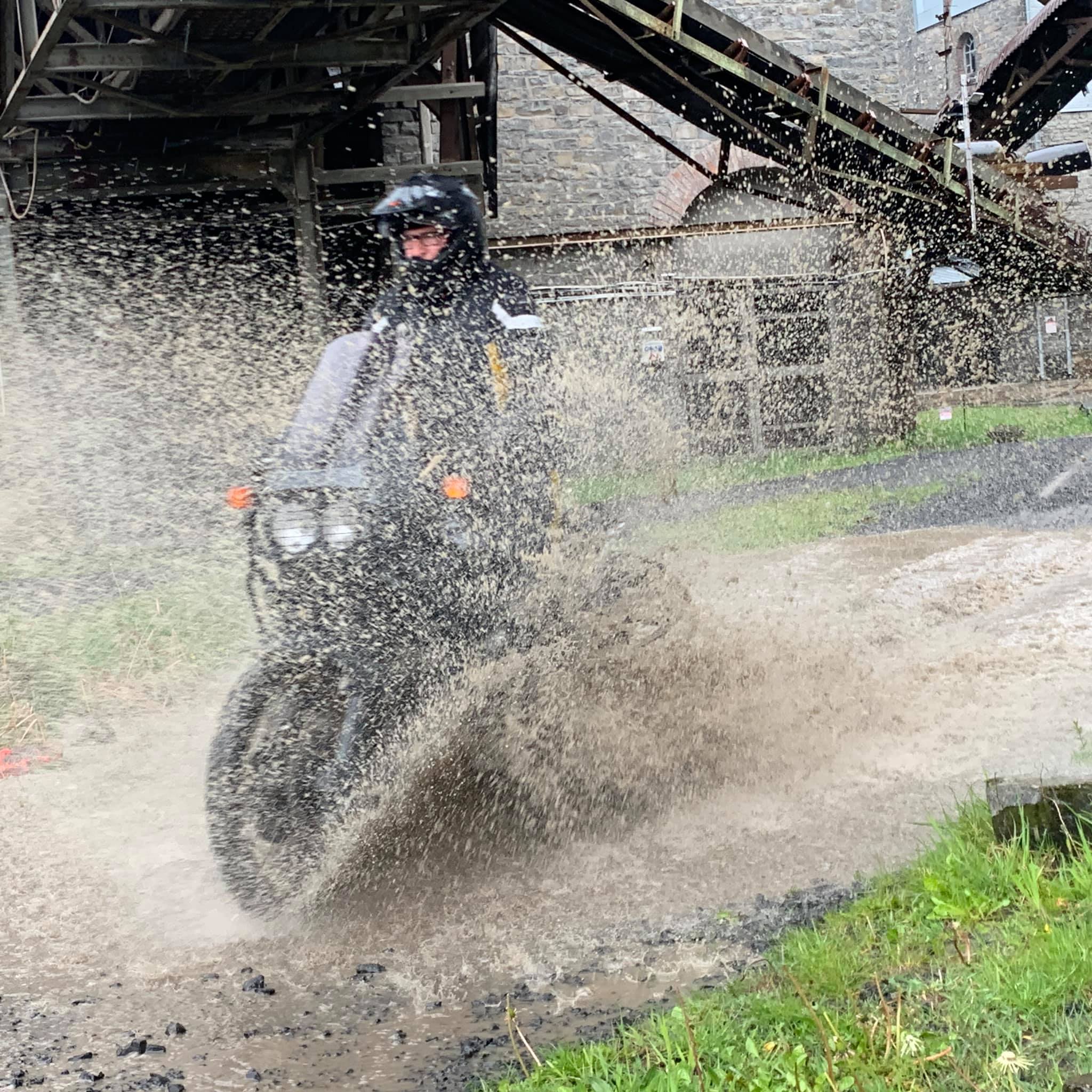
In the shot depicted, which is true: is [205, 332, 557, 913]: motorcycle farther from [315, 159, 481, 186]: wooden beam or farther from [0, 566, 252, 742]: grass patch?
[315, 159, 481, 186]: wooden beam

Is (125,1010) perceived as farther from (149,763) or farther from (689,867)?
(149,763)

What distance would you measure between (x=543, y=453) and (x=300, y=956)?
1.76 m

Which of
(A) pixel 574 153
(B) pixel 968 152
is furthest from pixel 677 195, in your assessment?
(B) pixel 968 152

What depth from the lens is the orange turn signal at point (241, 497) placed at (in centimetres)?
403

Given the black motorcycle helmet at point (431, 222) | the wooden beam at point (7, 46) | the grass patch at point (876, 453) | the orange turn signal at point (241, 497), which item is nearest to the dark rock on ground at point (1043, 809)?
the orange turn signal at point (241, 497)

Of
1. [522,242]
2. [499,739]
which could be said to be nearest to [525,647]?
[499,739]

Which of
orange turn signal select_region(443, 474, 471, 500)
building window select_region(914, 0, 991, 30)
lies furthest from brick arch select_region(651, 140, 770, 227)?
building window select_region(914, 0, 991, 30)

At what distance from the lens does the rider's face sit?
182 inches

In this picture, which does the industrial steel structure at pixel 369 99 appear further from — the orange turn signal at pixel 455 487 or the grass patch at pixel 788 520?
the orange turn signal at pixel 455 487

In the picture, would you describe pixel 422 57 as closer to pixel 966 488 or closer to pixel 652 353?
pixel 966 488

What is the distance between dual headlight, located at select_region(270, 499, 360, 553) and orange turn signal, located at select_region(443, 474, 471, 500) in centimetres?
28

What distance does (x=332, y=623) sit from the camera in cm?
400

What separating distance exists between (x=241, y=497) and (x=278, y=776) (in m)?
0.84

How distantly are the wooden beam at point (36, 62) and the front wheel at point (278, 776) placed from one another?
16.5 ft
